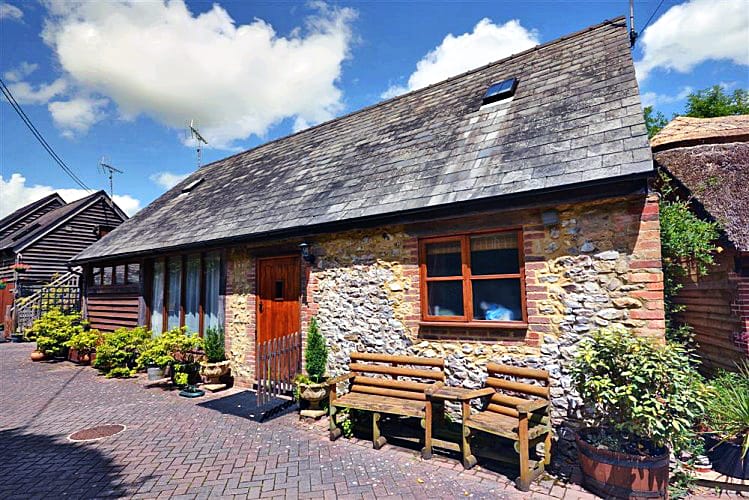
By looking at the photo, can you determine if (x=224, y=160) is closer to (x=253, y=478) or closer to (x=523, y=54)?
(x=523, y=54)

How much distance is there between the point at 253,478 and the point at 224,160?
13.3 meters

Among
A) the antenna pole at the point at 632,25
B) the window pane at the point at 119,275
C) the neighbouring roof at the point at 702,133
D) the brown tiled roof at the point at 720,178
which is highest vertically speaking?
the antenna pole at the point at 632,25

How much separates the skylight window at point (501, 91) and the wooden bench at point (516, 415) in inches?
199

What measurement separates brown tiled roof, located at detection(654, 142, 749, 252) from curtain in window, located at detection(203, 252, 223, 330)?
8957 mm

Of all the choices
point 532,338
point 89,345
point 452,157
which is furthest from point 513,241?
point 89,345

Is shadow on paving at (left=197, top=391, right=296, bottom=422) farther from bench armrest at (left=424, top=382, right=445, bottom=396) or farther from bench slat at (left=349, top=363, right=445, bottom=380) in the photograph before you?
bench armrest at (left=424, top=382, right=445, bottom=396)

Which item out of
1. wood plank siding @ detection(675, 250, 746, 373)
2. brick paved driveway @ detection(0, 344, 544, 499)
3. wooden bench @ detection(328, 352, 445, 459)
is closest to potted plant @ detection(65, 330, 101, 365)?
brick paved driveway @ detection(0, 344, 544, 499)

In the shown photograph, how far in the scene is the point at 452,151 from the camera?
6.92 meters

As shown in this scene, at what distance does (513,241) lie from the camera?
542 centimetres

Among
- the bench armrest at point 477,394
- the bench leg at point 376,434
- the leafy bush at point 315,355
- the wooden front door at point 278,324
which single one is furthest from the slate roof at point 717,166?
the wooden front door at point 278,324

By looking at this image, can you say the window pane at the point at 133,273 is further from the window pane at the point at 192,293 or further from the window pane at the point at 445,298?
the window pane at the point at 445,298

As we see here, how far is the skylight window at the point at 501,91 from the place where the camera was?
25.2 feet

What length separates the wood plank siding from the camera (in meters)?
5.32

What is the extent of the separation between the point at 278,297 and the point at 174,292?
3818mm
